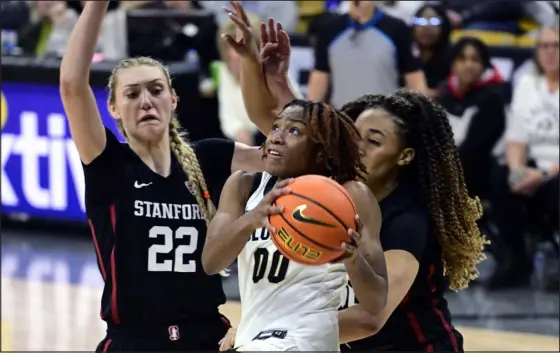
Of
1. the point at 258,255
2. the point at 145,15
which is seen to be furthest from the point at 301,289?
the point at 145,15

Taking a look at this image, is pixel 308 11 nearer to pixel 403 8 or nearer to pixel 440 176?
pixel 403 8

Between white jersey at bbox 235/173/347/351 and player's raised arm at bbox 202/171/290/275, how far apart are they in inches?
1.7

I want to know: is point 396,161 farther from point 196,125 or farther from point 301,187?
point 196,125

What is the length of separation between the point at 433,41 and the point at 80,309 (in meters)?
2.97

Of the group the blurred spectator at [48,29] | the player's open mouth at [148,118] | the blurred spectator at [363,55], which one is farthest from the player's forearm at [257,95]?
the blurred spectator at [48,29]

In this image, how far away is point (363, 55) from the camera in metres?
7.86

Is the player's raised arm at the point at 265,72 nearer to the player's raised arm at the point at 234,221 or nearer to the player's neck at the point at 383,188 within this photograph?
the player's neck at the point at 383,188

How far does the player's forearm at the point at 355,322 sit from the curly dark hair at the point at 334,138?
15.0 inches

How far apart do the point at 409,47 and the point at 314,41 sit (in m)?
0.81

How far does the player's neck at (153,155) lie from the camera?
13.8 ft

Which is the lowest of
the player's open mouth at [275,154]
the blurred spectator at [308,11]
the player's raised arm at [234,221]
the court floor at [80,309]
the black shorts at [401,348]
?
the court floor at [80,309]

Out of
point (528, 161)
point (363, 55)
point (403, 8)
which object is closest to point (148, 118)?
point (363, 55)

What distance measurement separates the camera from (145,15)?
914 centimetres

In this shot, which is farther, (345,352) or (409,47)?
(409,47)
